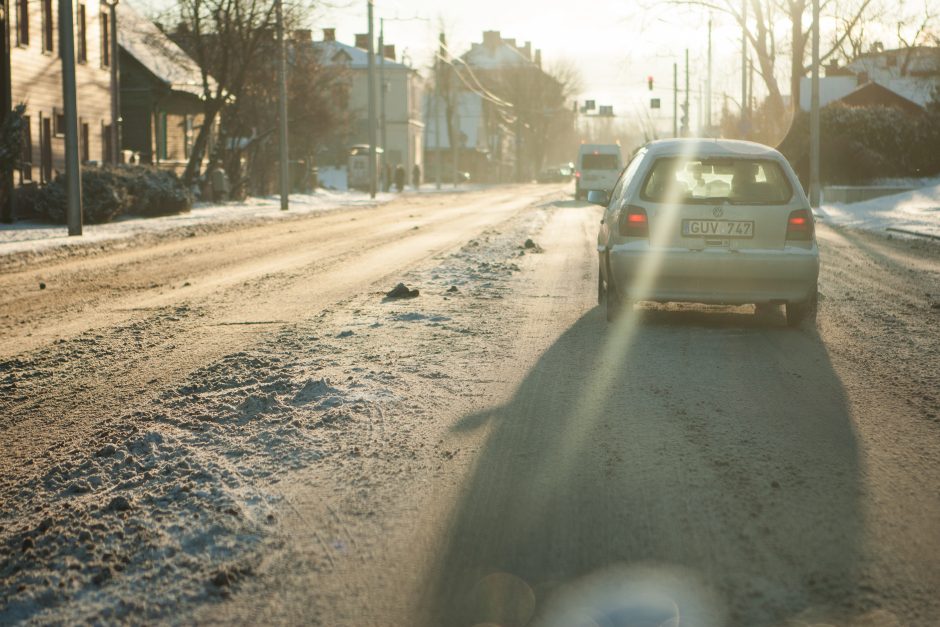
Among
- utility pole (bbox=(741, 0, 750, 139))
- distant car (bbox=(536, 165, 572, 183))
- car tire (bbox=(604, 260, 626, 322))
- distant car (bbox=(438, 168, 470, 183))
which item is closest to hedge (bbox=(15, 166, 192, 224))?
car tire (bbox=(604, 260, 626, 322))

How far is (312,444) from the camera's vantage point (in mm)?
5992

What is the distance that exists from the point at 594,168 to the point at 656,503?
44457mm

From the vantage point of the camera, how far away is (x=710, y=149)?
34.3 feet

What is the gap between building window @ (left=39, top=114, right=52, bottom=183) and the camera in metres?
33.4

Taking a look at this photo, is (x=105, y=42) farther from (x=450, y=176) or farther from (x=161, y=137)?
(x=450, y=176)

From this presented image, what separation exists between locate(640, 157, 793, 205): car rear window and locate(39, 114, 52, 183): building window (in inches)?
1033

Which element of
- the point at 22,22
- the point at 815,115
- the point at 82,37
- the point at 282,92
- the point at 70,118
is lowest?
the point at 70,118

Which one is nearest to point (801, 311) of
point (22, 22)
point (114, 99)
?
point (22, 22)

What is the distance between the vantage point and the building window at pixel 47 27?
3328 cm

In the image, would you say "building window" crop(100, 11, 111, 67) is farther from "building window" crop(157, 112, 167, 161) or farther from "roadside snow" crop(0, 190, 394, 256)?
"building window" crop(157, 112, 167, 161)

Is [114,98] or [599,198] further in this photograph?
[114,98]

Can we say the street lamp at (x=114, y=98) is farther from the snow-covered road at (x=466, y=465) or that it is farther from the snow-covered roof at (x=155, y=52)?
the snow-covered road at (x=466, y=465)

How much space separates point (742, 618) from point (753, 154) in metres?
7.14

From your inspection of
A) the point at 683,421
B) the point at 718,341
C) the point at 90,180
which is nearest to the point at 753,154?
the point at 718,341
